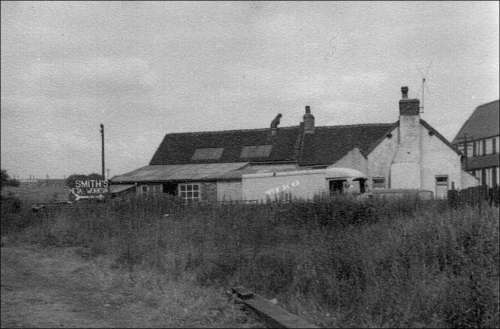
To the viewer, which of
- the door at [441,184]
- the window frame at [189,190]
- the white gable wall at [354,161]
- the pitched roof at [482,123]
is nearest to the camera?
the window frame at [189,190]

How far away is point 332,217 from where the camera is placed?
14422 mm

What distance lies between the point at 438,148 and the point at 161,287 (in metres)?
25.4

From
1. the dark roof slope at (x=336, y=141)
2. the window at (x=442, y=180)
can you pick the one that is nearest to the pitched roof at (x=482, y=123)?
the dark roof slope at (x=336, y=141)

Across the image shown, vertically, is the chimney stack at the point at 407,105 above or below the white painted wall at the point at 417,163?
above

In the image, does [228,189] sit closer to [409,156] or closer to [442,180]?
[409,156]

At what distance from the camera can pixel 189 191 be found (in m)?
28.2

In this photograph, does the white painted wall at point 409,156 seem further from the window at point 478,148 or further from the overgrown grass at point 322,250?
the window at point 478,148

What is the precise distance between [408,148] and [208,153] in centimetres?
1383

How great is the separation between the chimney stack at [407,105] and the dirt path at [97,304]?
78.8 feet

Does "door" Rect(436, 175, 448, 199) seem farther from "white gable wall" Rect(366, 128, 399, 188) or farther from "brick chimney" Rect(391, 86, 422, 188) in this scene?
"white gable wall" Rect(366, 128, 399, 188)

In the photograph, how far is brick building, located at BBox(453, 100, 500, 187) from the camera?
44.1 meters

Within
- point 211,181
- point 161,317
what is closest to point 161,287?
point 161,317

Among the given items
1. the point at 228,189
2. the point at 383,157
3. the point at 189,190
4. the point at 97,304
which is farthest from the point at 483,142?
the point at 97,304

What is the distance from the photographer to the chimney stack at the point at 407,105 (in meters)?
29.4
